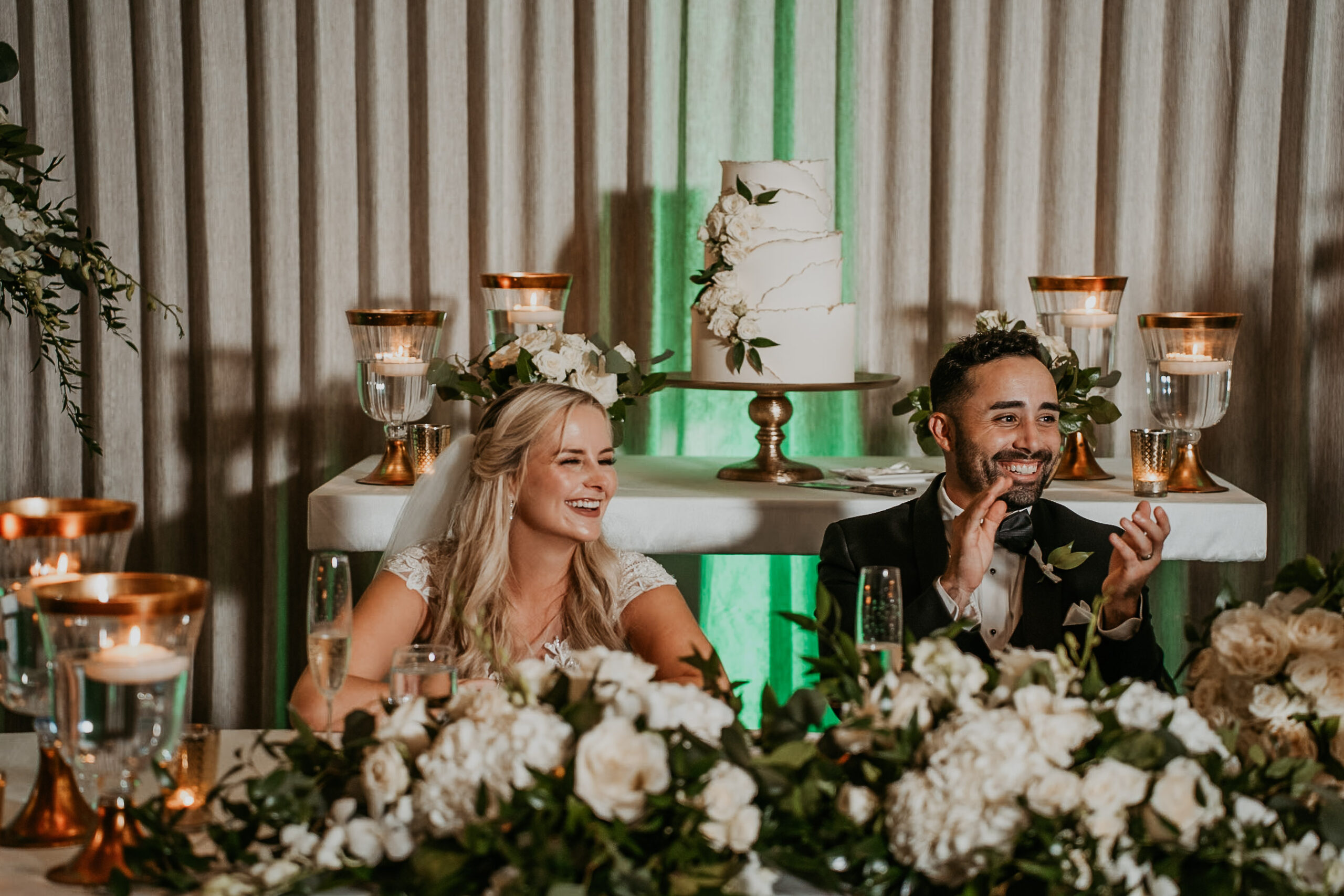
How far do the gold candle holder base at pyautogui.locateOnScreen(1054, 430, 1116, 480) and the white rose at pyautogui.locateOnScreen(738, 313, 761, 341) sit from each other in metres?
0.79

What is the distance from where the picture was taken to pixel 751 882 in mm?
1118

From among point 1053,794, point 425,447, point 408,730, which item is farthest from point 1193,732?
point 425,447

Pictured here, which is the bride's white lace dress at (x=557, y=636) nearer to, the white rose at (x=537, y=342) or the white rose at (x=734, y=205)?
the white rose at (x=537, y=342)

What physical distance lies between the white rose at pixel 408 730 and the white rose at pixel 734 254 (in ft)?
6.67

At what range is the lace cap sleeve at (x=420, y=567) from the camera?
2.56m

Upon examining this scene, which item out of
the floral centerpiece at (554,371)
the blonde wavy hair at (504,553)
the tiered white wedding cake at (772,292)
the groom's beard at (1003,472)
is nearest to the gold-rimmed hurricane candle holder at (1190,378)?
the groom's beard at (1003,472)

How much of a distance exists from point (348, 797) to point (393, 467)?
1.95 meters

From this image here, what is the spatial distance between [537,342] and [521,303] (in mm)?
278

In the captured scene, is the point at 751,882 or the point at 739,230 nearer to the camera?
the point at 751,882

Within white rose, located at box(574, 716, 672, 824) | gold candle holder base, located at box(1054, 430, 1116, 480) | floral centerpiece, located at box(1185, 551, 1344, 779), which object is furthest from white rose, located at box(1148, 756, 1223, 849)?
gold candle holder base, located at box(1054, 430, 1116, 480)

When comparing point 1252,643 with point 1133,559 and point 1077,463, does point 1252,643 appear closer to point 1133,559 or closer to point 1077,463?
point 1133,559

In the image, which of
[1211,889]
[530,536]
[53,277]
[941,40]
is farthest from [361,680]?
[941,40]

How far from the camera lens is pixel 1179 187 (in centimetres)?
364

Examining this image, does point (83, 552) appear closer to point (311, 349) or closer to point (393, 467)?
point (393, 467)
